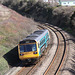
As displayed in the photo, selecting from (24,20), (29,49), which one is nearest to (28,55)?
(29,49)

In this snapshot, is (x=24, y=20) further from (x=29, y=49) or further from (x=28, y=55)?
(x=28, y=55)

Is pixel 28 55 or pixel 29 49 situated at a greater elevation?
pixel 29 49

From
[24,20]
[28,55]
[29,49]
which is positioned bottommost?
[24,20]

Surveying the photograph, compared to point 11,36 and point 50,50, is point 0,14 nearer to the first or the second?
point 11,36

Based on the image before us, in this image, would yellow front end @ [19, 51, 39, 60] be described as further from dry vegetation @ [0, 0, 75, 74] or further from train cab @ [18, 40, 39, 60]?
dry vegetation @ [0, 0, 75, 74]

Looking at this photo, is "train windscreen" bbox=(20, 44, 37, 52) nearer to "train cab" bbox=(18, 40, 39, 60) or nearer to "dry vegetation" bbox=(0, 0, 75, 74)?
"train cab" bbox=(18, 40, 39, 60)

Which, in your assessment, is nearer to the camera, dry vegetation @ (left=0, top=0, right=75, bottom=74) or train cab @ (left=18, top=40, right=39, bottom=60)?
train cab @ (left=18, top=40, right=39, bottom=60)

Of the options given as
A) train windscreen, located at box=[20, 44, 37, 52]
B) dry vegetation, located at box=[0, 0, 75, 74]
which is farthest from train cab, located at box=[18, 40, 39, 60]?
dry vegetation, located at box=[0, 0, 75, 74]

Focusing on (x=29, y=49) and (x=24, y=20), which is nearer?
(x=29, y=49)

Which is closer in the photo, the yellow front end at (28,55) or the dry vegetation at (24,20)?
the yellow front end at (28,55)

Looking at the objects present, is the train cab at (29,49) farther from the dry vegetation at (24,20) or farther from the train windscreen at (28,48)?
the dry vegetation at (24,20)

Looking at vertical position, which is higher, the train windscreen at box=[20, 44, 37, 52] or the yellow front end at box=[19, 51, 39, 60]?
the train windscreen at box=[20, 44, 37, 52]

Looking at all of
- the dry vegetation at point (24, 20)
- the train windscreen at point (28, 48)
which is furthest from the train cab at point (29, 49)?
the dry vegetation at point (24, 20)

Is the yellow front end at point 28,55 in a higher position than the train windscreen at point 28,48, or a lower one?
lower
